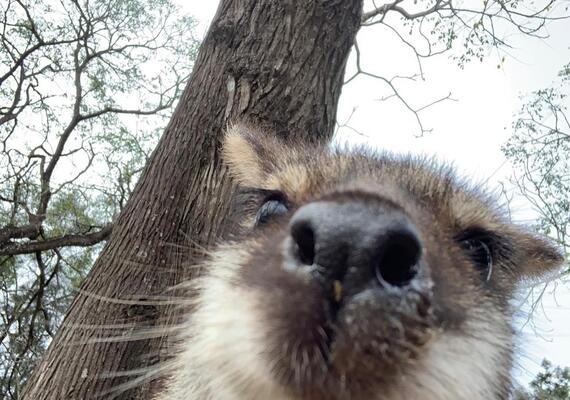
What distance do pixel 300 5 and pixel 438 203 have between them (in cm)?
302

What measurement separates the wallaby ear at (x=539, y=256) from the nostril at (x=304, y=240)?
2.05 m

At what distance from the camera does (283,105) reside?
4.50 meters

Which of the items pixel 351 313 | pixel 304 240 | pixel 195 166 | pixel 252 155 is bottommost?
pixel 351 313

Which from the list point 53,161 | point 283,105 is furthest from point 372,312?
point 53,161

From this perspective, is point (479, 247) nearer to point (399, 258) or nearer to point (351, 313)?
point (399, 258)

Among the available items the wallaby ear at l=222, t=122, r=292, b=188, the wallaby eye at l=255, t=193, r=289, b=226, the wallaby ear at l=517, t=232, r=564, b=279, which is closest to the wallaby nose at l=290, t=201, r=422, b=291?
the wallaby eye at l=255, t=193, r=289, b=226

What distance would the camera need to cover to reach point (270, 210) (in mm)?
2586

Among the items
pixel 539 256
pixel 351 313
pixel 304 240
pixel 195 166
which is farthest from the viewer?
pixel 195 166

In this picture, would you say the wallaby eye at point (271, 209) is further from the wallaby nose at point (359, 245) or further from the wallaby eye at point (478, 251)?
the wallaby nose at point (359, 245)

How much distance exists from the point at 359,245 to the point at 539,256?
7.31ft

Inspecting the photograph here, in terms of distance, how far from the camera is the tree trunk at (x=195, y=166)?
3896 millimetres

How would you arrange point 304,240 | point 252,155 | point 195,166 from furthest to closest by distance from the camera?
1. point 195,166
2. point 252,155
3. point 304,240

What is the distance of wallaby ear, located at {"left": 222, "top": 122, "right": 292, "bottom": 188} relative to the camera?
321 cm

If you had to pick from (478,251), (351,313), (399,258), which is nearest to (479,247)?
(478,251)
